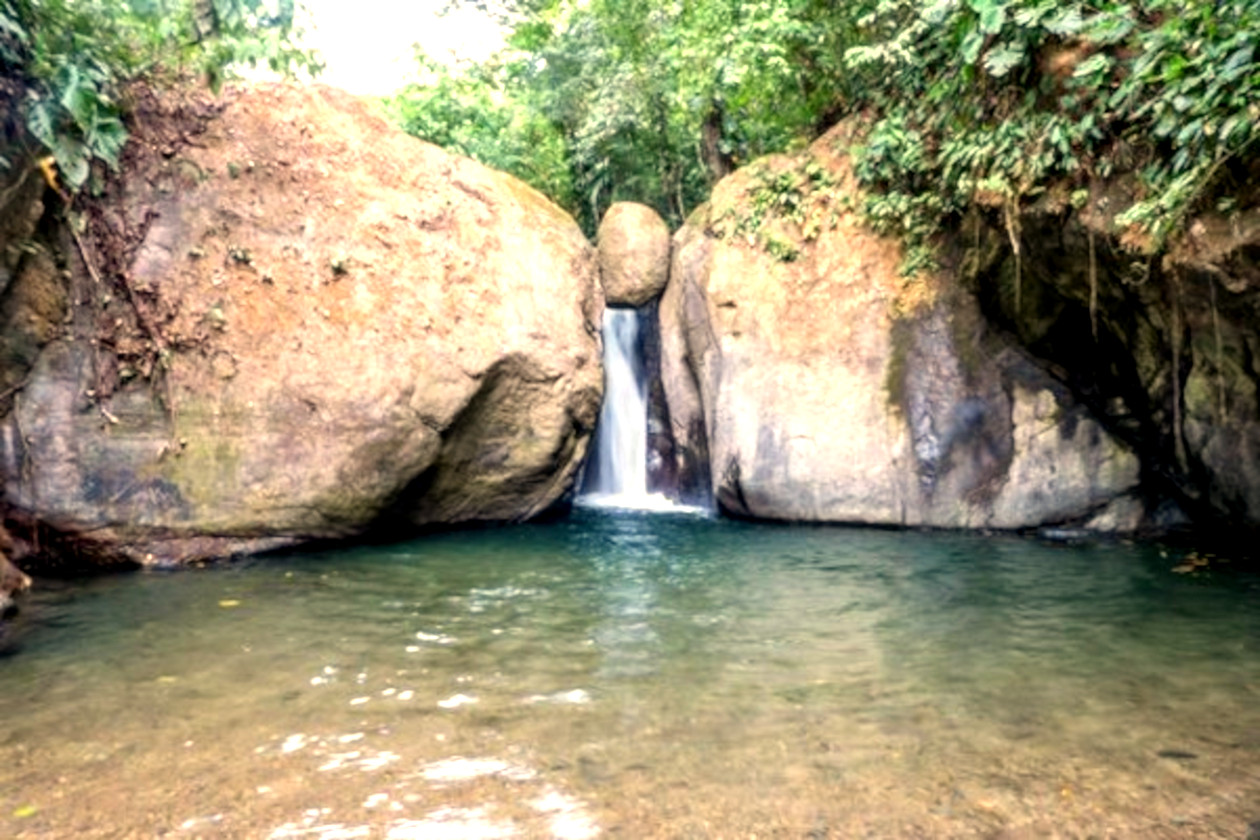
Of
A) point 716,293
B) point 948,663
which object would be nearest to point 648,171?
point 716,293

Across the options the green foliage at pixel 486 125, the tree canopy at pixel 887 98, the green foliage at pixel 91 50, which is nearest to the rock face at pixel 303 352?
the green foliage at pixel 91 50

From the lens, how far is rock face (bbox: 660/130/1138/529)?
358 inches

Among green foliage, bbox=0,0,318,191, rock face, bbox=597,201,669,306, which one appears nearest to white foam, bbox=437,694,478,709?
green foliage, bbox=0,0,318,191

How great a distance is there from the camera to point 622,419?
488 inches

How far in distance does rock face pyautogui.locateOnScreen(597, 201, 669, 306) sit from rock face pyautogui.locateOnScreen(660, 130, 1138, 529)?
1.08m

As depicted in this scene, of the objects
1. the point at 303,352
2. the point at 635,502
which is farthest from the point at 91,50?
the point at 635,502

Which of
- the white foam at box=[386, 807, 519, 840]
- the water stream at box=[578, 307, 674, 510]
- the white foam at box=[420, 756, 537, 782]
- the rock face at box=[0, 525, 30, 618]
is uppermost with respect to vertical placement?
the water stream at box=[578, 307, 674, 510]

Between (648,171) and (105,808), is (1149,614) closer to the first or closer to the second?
(105,808)

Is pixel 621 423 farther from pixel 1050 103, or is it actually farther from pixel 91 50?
pixel 91 50

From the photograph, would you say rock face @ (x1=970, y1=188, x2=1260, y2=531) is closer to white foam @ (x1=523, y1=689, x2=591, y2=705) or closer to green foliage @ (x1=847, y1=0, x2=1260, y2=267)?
green foliage @ (x1=847, y1=0, x2=1260, y2=267)

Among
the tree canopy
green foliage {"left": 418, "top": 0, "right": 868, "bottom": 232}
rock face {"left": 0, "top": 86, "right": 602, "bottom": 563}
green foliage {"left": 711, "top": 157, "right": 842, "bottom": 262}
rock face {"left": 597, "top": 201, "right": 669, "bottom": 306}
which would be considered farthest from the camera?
rock face {"left": 597, "top": 201, "right": 669, "bottom": 306}

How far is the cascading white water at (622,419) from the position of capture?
1227 centimetres

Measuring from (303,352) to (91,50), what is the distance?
9.93 feet

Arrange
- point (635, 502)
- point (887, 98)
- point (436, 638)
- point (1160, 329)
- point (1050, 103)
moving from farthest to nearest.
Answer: point (635, 502) < point (887, 98) < point (1050, 103) < point (1160, 329) < point (436, 638)
